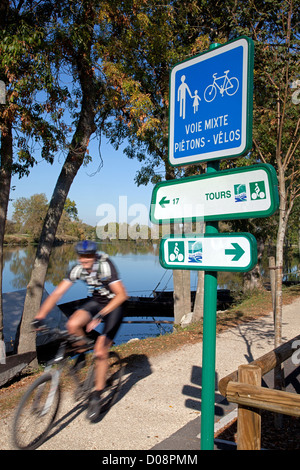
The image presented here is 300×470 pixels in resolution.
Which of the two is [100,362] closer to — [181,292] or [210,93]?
[210,93]

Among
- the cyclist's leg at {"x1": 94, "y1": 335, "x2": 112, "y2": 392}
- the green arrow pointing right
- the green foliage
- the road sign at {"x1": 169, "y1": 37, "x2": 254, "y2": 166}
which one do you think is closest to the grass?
the cyclist's leg at {"x1": 94, "y1": 335, "x2": 112, "y2": 392}

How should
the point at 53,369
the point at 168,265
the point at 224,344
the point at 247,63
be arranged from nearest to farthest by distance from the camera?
the point at 247,63 → the point at 168,265 → the point at 53,369 → the point at 224,344

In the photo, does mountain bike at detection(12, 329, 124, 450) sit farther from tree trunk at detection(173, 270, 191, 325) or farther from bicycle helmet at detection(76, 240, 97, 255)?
tree trunk at detection(173, 270, 191, 325)

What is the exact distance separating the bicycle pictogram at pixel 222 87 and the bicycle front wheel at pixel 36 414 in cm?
308

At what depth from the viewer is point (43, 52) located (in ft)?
27.8

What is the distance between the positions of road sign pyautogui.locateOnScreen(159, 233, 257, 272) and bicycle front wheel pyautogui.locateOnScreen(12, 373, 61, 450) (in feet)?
6.99

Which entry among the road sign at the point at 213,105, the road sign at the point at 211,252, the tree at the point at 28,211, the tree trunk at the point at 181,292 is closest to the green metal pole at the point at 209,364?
the road sign at the point at 211,252

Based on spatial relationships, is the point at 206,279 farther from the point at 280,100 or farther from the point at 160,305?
the point at 160,305

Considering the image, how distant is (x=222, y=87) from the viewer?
8.47 feet

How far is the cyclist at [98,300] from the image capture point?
434 centimetres

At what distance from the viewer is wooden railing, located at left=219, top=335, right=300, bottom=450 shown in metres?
2.68

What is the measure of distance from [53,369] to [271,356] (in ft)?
7.12

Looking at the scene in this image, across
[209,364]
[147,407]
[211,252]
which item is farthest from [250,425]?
[147,407]
